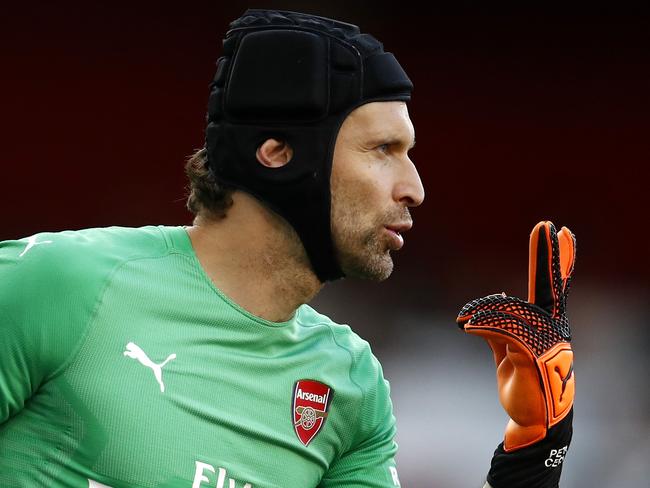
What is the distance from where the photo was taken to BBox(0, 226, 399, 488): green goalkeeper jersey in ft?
5.40

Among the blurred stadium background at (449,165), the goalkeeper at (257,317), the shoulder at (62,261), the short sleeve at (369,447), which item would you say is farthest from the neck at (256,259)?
the blurred stadium background at (449,165)

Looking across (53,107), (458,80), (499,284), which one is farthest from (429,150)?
(53,107)

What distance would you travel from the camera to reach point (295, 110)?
6.18ft

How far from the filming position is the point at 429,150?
15.3ft

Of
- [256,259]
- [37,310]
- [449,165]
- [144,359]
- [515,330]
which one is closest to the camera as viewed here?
[37,310]

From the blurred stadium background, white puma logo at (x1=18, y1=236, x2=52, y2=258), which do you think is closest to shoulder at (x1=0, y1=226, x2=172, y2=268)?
white puma logo at (x1=18, y1=236, x2=52, y2=258)

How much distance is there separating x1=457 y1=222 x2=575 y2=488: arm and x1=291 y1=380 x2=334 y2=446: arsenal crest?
29cm

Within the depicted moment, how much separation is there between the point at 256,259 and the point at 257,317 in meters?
0.10

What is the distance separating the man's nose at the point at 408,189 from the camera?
6.22ft

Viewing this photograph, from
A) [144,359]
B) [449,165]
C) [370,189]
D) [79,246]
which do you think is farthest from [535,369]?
[449,165]

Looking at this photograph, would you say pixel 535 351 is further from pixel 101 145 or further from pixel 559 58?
pixel 559 58

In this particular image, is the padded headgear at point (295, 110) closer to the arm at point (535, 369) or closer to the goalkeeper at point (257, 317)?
the goalkeeper at point (257, 317)

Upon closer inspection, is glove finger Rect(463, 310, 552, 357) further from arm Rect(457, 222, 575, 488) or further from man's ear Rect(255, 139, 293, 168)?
man's ear Rect(255, 139, 293, 168)

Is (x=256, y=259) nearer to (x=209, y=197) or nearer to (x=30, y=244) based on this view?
(x=209, y=197)
